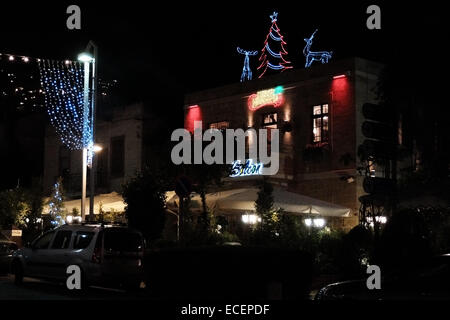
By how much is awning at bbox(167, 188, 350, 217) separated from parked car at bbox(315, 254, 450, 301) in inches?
409

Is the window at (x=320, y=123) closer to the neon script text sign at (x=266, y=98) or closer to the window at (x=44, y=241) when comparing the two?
the neon script text sign at (x=266, y=98)

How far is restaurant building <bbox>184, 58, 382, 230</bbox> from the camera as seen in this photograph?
2488cm

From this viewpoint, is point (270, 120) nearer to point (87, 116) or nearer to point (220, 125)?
point (220, 125)

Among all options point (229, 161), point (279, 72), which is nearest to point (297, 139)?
point (279, 72)

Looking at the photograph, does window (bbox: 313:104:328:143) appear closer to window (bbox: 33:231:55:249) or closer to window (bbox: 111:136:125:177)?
window (bbox: 111:136:125:177)

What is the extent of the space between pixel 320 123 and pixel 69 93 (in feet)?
35.0

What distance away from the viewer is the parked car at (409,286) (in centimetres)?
863

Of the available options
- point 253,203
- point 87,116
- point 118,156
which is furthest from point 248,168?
point 118,156

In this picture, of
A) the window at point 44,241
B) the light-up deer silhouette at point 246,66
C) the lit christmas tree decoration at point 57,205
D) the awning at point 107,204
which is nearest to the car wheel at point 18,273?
the window at point 44,241

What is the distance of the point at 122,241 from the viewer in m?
16.1

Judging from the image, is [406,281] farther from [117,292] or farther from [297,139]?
[297,139]

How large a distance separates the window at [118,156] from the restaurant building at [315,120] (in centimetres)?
663

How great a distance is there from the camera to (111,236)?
15953 mm

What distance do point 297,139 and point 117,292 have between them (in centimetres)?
1253
